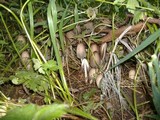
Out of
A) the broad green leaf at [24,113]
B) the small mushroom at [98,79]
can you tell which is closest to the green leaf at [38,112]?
the broad green leaf at [24,113]

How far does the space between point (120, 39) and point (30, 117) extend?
2.62ft

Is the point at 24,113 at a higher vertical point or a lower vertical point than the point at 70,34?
higher

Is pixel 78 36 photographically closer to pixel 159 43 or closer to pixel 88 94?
pixel 88 94

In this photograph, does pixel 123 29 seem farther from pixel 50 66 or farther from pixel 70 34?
pixel 50 66

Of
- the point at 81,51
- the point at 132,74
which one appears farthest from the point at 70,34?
the point at 132,74

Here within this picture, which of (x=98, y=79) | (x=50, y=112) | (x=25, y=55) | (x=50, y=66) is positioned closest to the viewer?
(x=50, y=112)

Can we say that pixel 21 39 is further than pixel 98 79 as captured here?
Yes

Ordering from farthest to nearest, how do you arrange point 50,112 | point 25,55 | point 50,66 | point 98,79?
point 25,55 → point 98,79 → point 50,66 → point 50,112

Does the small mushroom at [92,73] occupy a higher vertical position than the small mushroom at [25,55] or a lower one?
lower

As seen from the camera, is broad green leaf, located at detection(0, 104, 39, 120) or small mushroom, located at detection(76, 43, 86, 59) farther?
small mushroom, located at detection(76, 43, 86, 59)

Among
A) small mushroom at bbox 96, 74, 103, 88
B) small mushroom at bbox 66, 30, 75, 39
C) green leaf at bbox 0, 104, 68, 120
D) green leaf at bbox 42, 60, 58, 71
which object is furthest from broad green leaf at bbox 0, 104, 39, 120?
small mushroom at bbox 66, 30, 75, 39

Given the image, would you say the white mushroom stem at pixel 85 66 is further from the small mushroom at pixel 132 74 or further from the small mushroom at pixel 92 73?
the small mushroom at pixel 132 74

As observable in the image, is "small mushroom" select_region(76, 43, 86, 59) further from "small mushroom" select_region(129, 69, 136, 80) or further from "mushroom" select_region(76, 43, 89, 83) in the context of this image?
"small mushroom" select_region(129, 69, 136, 80)

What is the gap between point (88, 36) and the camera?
139 centimetres
